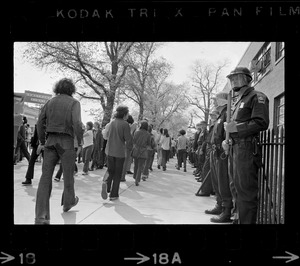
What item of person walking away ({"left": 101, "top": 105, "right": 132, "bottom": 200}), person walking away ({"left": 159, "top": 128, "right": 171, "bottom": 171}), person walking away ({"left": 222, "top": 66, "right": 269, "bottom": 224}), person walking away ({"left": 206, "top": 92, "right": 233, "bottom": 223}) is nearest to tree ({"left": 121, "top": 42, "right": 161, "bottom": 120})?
person walking away ({"left": 159, "top": 128, "right": 171, "bottom": 171})

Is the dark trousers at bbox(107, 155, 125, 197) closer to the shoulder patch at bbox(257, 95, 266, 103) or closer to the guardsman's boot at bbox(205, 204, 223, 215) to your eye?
the guardsman's boot at bbox(205, 204, 223, 215)

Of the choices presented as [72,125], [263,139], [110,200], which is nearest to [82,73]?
[110,200]

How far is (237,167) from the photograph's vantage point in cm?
286

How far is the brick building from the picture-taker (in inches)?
433

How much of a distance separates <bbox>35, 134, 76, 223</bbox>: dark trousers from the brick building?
24.9ft

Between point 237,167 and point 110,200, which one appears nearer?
point 237,167

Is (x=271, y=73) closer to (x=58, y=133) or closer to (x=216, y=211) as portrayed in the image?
(x=216, y=211)

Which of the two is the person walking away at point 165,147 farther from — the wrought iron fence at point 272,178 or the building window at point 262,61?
the wrought iron fence at point 272,178

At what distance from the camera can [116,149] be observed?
5.30m

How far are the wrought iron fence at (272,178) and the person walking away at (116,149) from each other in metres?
2.67
